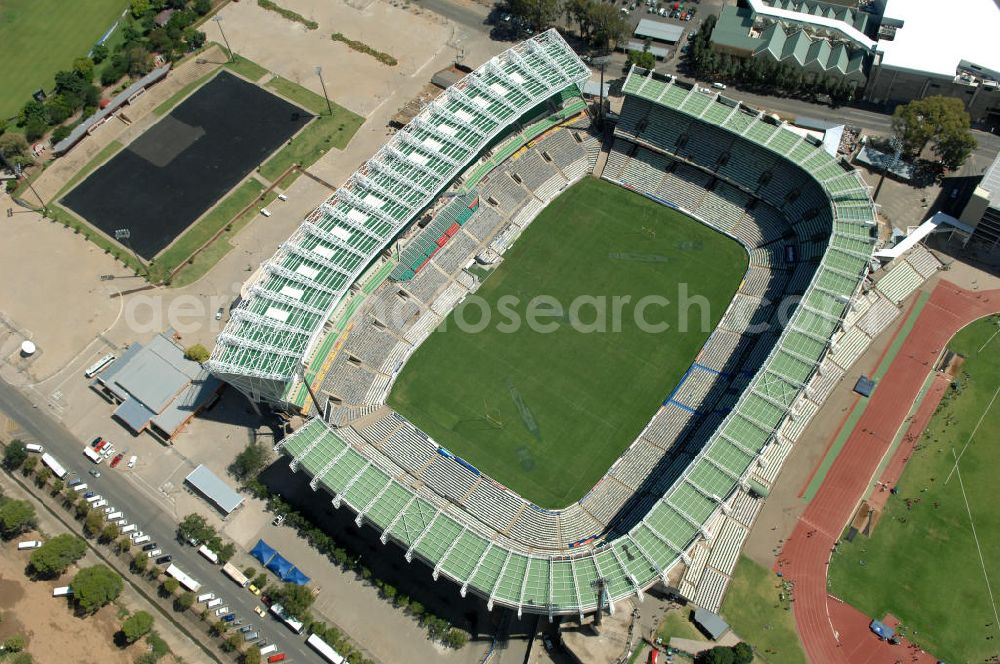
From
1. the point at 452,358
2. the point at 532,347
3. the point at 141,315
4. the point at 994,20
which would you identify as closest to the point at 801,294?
the point at 532,347

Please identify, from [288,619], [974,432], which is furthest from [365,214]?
[974,432]

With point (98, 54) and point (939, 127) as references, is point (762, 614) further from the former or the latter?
point (98, 54)

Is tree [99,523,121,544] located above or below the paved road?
below

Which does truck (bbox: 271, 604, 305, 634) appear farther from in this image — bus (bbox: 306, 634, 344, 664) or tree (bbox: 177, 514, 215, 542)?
tree (bbox: 177, 514, 215, 542)

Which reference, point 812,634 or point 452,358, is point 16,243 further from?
point 812,634

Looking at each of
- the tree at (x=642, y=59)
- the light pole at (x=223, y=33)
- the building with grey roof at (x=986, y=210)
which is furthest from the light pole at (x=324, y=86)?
the building with grey roof at (x=986, y=210)

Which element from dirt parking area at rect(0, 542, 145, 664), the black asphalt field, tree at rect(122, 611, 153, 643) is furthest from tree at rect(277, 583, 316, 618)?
the black asphalt field
